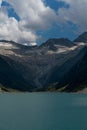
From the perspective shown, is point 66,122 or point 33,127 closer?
point 33,127

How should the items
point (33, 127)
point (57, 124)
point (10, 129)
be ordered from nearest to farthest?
point (10, 129) < point (33, 127) < point (57, 124)

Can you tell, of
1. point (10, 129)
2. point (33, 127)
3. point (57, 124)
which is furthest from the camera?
point (57, 124)

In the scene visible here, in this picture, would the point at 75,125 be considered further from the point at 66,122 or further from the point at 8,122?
the point at 8,122

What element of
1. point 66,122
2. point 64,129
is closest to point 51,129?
point 64,129

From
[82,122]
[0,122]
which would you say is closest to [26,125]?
[0,122]

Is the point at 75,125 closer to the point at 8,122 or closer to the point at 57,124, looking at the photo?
the point at 57,124

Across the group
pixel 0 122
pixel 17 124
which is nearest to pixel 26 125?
pixel 17 124

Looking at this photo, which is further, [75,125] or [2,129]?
[75,125]
